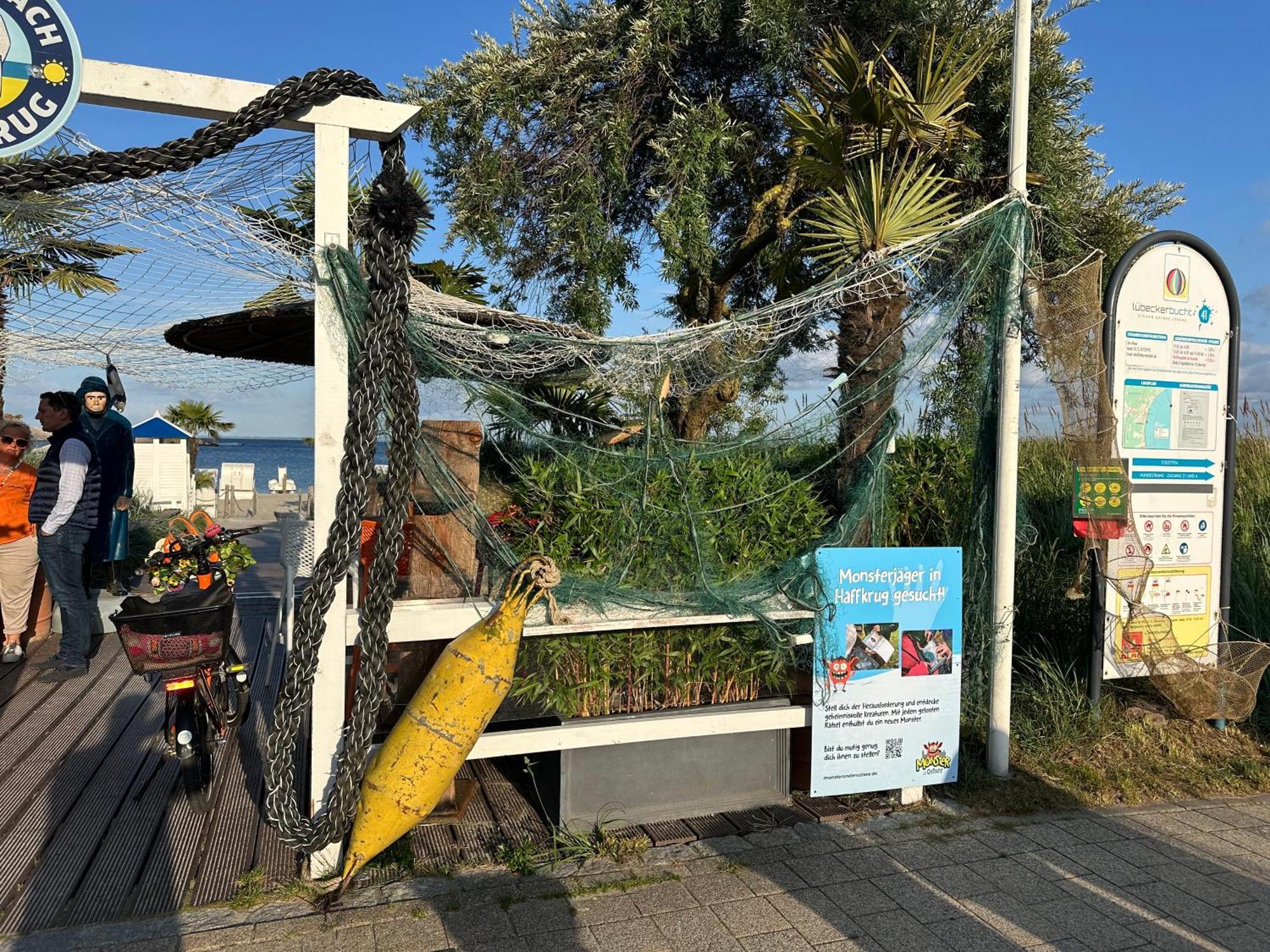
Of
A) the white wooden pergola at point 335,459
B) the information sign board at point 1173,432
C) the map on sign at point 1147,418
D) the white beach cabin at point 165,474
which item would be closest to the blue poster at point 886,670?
the white wooden pergola at point 335,459

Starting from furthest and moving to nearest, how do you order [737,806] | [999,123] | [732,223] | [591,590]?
[732,223] < [999,123] < [737,806] < [591,590]

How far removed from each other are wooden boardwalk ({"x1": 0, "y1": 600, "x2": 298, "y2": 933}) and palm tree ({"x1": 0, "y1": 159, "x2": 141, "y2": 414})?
2.29 meters

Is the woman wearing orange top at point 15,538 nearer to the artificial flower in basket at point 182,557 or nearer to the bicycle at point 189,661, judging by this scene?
the artificial flower in basket at point 182,557

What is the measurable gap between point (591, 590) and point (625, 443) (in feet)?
2.75

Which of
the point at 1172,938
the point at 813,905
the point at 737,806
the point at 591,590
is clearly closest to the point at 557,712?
the point at 591,590

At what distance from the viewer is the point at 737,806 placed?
3.85 meters

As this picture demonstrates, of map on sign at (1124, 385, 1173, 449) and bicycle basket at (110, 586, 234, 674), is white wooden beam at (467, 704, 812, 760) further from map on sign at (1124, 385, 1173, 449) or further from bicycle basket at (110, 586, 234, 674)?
map on sign at (1124, 385, 1173, 449)

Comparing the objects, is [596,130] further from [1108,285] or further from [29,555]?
[29,555]

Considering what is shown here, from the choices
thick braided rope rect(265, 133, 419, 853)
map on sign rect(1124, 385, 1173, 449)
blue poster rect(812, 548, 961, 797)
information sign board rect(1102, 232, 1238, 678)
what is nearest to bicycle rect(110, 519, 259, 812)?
thick braided rope rect(265, 133, 419, 853)

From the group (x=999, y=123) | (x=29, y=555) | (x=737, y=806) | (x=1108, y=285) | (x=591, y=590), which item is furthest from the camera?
(x=999, y=123)

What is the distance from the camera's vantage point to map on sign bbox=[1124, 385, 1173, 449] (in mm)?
4605

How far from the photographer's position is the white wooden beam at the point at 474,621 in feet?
11.0

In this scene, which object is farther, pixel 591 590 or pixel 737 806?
pixel 737 806

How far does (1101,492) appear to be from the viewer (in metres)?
4.39
